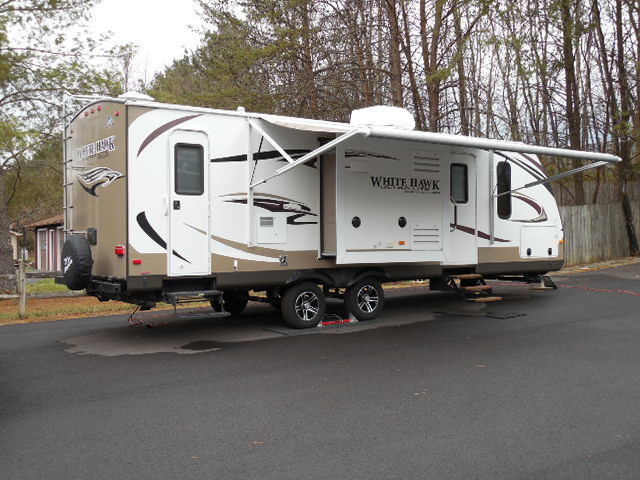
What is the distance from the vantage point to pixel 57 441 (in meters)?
4.45

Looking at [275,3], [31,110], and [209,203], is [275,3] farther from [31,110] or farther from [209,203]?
[209,203]

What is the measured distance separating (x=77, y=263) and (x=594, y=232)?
696 inches

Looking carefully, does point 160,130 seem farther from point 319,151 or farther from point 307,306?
point 307,306

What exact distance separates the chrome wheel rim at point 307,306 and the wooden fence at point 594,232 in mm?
12689


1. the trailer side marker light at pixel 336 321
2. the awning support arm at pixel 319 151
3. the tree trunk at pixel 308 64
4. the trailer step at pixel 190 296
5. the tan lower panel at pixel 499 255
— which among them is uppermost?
the tree trunk at pixel 308 64

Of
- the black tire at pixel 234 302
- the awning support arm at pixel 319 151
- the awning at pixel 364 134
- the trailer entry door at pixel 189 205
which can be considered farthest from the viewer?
the black tire at pixel 234 302

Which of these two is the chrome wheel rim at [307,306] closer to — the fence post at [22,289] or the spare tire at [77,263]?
the spare tire at [77,263]

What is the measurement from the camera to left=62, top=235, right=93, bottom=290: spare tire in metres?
7.97

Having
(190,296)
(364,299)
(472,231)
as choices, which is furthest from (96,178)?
(472,231)

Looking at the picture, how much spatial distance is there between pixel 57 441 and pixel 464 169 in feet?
27.4

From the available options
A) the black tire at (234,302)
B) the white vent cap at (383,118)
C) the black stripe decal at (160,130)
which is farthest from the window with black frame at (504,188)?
the black stripe decal at (160,130)

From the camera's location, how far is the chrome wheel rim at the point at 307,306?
361 inches

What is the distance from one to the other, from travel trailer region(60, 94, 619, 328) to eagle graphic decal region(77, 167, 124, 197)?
3 cm

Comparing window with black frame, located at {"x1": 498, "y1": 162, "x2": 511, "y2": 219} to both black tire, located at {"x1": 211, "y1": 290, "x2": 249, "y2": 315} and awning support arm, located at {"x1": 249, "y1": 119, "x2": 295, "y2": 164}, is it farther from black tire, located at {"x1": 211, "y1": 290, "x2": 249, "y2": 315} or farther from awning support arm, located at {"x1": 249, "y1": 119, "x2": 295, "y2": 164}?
black tire, located at {"x1": 211, "y1": 290, "x2": 249, "y2": 315}
